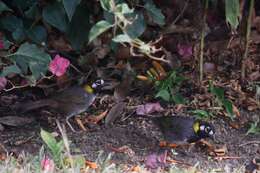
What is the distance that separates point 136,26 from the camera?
549 centimetres

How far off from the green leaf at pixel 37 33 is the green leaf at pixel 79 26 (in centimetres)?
21

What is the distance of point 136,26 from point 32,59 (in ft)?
2.99

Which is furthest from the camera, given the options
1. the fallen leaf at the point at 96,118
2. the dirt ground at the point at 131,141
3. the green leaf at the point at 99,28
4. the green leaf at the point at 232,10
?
the fallen leaf at the point at 96,118

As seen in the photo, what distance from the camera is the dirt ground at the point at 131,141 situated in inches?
216

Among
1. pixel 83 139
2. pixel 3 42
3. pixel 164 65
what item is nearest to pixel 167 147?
pixel 83 139

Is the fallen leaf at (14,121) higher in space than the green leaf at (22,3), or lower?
lower

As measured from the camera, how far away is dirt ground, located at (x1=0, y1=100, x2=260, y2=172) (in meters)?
5.49

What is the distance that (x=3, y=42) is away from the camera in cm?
591

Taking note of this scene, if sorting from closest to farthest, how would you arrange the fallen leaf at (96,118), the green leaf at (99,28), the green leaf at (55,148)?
the green leaf at (55,148)
the green leaf at (99,28)
the fallen leaf at (96,118)

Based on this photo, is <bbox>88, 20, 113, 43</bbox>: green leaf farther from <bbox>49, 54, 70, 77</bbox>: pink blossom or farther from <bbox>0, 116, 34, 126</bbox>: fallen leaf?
<bbox>0, 116, 34, 126</bbox>: fallen leaf

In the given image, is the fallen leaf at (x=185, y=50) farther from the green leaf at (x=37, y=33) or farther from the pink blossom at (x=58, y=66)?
the green leaf at (x=37, y=33)

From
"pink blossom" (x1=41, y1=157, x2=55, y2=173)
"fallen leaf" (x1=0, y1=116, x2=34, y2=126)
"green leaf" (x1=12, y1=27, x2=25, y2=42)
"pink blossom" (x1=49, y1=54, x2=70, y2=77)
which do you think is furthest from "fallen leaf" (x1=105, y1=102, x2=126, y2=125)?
"pink blossom" (x1=41, y1=157, x2=55, y2=173)

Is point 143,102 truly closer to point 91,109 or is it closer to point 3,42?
point 91,109

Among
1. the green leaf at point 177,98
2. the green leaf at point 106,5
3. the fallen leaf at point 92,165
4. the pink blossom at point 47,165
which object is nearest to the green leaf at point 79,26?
the green leaf at point 177,98
